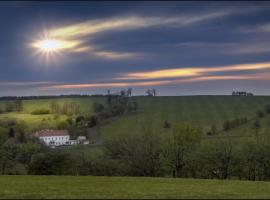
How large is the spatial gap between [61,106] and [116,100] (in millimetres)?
26060

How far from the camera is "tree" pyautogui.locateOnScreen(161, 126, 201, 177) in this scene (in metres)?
69.6

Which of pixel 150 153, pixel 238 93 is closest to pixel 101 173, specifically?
pixel 150 153

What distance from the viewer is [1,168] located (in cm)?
7088

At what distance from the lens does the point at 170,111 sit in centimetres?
16525

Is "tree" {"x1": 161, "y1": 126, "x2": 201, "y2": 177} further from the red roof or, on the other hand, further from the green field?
the red roof

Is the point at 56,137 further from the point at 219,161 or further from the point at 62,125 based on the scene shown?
the point at 219,161

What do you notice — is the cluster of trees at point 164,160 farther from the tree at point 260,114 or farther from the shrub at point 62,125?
the shrub at point 62,125

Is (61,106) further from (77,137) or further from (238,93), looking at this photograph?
(238,93)

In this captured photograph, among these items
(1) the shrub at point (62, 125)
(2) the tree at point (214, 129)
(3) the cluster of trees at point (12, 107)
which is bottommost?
(2) the tree at point (214, 129)

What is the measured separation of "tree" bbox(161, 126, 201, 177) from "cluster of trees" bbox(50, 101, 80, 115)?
99.4 metres

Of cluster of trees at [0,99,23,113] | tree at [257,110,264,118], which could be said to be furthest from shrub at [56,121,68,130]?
tree at [257,110,264,118]

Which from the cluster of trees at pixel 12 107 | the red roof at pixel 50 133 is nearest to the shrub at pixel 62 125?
the red roof at pixel 50 133

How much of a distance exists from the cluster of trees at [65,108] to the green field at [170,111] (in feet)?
8.74

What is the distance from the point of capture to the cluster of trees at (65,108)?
175m
